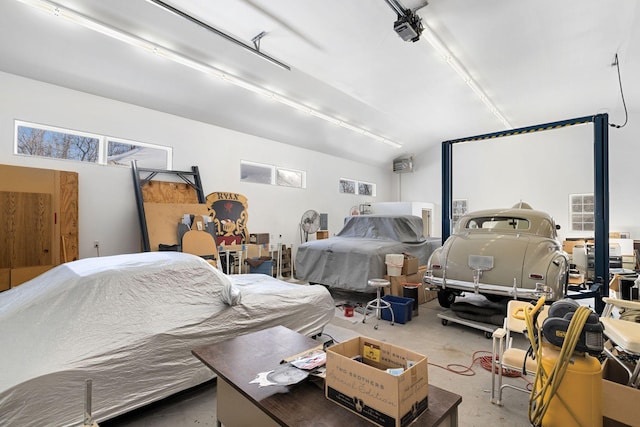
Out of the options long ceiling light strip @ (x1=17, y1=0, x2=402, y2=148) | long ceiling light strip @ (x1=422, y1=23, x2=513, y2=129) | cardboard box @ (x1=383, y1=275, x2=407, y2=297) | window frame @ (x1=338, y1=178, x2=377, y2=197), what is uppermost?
long ceiling light strip @ (x1=422, y1=23, x2=513, y2=129)

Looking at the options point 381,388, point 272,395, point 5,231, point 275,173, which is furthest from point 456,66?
point 5,231

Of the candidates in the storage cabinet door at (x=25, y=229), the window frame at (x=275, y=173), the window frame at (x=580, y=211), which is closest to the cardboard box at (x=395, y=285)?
the window frame at (x=275, y=173)

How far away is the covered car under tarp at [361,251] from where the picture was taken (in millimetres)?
4992

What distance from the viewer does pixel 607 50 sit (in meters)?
5.31

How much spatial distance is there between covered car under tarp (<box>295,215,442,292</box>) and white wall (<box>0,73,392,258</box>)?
176 centimetres

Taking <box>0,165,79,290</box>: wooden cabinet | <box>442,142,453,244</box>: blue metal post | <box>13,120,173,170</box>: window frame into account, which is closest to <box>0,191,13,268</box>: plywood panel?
<box>0,165,79,290</box>: wooden cabinet

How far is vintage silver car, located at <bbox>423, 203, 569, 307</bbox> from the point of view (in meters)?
3.50

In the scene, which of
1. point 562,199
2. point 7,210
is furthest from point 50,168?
point 562,199

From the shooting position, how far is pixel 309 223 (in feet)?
25.5

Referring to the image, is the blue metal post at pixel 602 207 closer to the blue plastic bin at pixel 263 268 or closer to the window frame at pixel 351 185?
the blue plastic bin at pixel 263 268

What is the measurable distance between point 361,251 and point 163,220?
3.33m

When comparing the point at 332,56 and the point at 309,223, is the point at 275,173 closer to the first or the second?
the point at 309,223

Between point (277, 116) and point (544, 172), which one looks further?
point (544, 172)

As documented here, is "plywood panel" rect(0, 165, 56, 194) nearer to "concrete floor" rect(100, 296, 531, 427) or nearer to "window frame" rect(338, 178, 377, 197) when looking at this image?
"concrete floor" rect(100, 296, 531, 427)
